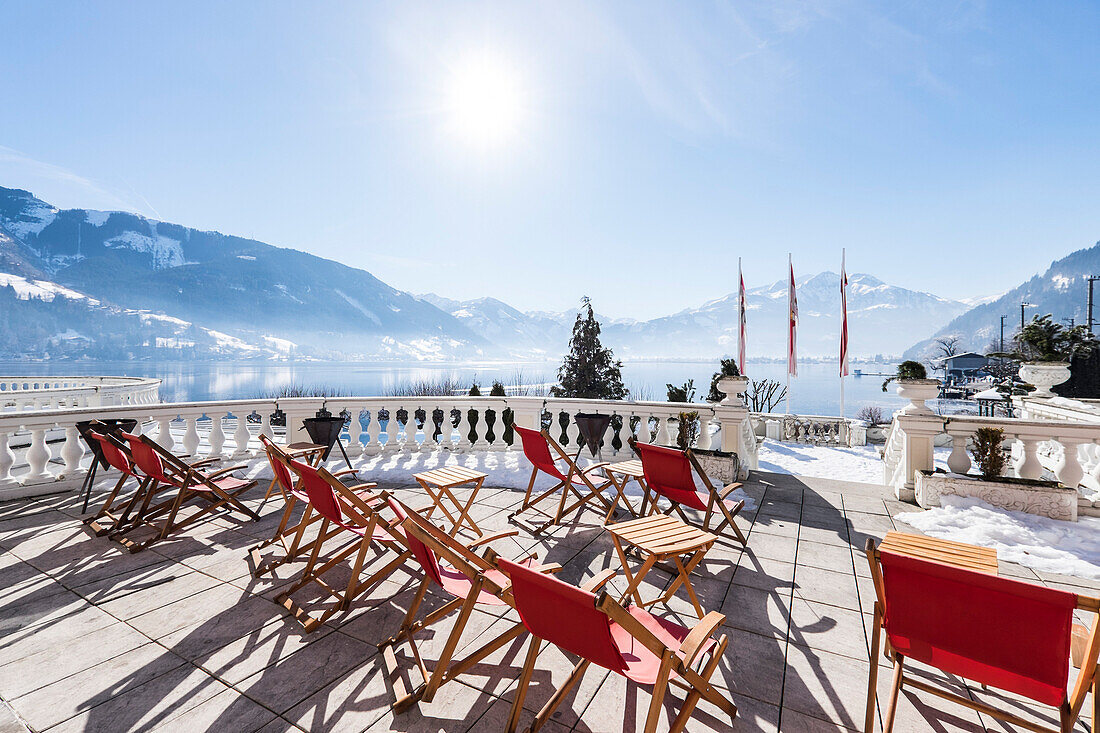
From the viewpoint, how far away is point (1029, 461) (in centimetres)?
508

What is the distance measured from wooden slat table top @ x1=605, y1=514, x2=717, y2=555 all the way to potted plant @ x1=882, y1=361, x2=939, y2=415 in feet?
14.9

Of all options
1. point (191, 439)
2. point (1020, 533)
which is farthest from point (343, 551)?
point (1020, 533)

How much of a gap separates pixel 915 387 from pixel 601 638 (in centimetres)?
612

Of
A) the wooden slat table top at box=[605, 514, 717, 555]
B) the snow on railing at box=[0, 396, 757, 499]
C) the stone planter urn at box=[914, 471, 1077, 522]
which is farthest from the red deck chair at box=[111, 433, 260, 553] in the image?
the stone planter urn at box=[914, 471, 1077, 522]

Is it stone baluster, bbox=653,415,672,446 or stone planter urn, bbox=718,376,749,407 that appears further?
stone baluster, bbox=653,415,672,446

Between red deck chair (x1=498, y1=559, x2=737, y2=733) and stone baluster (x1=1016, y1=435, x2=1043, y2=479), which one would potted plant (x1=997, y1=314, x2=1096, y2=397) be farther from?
red deck chair (x1=498, y1=559, x2=737, y2=733)

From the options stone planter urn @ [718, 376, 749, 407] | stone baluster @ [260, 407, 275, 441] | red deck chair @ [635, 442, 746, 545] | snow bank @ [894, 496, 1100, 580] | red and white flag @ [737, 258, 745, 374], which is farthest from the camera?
red and white flag @ [737, 258, 745, 374]

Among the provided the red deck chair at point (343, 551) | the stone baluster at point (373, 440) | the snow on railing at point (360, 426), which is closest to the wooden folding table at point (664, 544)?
the red deck chair at point (343, 551)

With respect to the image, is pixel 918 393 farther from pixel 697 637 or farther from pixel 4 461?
pixel 4 461

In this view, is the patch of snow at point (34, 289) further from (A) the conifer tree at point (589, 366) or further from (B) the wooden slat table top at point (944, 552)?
(B) the wooden slat table top at point (944, 552)

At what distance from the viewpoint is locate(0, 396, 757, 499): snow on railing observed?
525cm

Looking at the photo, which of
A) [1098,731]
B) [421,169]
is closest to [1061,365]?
[1098,731]

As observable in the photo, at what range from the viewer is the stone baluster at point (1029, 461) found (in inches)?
199

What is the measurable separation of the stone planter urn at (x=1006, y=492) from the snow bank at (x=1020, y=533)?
0.08 m
